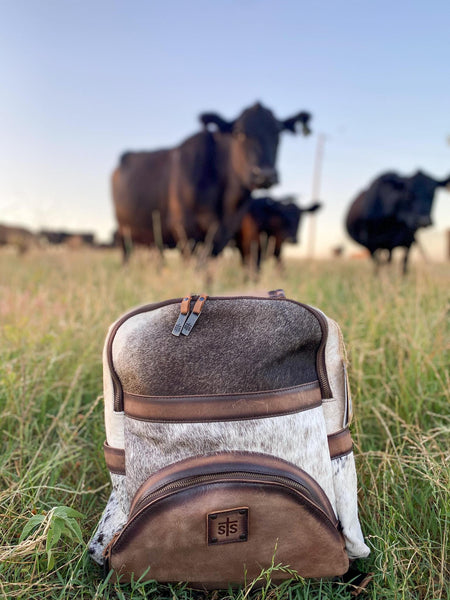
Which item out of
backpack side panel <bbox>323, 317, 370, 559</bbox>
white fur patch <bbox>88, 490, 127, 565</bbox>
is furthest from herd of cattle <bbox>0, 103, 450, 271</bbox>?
white fur patch <bbox>88, 490, 127, 565</bbox>

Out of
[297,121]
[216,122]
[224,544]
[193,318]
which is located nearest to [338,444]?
[224,544]

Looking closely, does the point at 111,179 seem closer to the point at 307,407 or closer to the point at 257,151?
the point at 257,151

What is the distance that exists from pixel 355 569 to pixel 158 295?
290cm

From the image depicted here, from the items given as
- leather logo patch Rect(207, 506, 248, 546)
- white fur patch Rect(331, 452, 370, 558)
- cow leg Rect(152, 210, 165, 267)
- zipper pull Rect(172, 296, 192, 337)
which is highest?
zipper pull Rect(172, 296, 192, 337)

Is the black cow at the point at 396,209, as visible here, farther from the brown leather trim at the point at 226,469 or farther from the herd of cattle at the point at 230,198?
the brown leather trim at the point at 226,469

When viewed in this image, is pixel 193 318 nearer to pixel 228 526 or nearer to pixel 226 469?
pixel 226 469

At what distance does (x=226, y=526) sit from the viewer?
1.24 meters

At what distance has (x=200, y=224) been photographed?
6.14 meters

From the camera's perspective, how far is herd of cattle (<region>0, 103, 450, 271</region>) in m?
5.94

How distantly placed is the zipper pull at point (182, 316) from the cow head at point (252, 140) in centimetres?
441

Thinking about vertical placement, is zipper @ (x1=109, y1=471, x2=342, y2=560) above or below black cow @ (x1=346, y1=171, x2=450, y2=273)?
above

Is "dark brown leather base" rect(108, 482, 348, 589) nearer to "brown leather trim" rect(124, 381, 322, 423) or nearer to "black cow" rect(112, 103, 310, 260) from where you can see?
"brown leather trim" rect(124, 381, 322, 423)

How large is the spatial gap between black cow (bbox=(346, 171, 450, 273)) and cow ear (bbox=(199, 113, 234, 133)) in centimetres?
451

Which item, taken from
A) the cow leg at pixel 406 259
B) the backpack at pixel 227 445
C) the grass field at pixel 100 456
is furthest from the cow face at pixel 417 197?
the backpack at pixel 227 445
